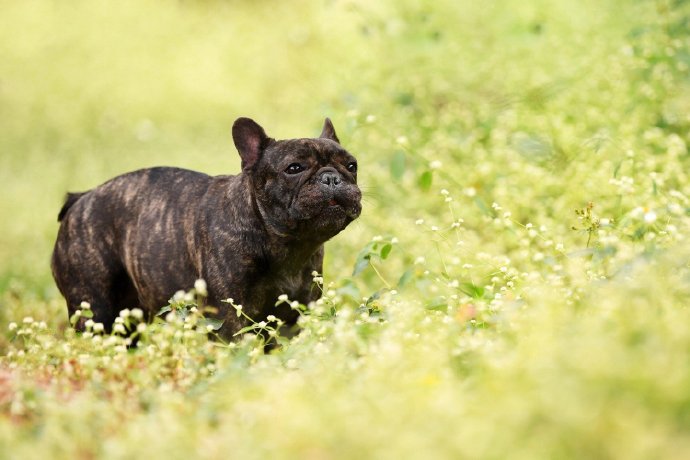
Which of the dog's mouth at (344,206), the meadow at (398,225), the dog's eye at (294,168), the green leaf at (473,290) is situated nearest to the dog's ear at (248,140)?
the dog's eye at (294,168)

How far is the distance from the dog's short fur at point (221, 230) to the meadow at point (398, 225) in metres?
0.33

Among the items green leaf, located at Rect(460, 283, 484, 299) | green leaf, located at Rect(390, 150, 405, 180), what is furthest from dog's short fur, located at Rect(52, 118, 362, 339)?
green leaf, located at Rect(460, 283, 484, 299)

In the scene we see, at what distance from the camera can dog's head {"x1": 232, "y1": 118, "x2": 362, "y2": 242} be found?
5418 mm

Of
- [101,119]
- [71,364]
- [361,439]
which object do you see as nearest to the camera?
[361,439]

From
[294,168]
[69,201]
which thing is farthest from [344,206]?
[69,201]

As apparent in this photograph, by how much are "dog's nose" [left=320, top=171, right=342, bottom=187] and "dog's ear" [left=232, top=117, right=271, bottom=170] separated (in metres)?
0.51

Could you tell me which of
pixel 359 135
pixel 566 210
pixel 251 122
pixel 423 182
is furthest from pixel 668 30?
pixel 251 122

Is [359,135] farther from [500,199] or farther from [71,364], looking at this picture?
[71,364]

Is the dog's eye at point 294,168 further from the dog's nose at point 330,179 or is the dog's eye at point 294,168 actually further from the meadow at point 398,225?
the meadow at point 398,225

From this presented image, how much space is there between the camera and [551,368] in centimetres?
279

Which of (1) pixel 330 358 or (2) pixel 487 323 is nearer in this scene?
(1) pixel 330 358

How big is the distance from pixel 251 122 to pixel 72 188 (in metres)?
6.59

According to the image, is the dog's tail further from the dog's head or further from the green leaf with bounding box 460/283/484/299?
the green leaf with bounding box 460/283/484/299

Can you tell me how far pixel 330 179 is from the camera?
5.47 meters
